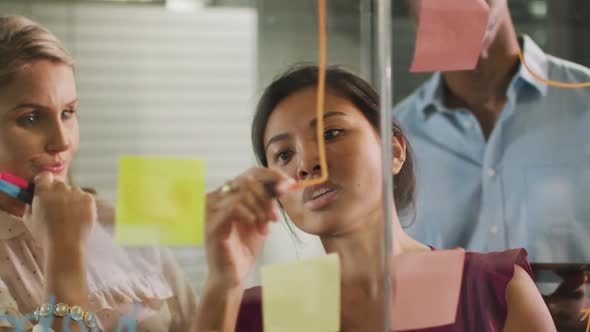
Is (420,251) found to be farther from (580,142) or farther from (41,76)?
(41,76)

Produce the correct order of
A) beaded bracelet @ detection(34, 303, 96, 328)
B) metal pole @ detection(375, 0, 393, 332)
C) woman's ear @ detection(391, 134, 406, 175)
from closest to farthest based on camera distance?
beaded bracelet @ detection(34, 303, 96, 328) < metal pole @ detection(375, 0, 393, 332) < woman's ear @ detection(391, 134, 406, 175)

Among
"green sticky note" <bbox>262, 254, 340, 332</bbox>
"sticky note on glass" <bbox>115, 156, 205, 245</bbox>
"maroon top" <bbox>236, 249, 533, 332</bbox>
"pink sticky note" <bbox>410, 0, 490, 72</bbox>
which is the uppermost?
"pink sticky note" <bbox>410, 0, 490, 72</bbox>

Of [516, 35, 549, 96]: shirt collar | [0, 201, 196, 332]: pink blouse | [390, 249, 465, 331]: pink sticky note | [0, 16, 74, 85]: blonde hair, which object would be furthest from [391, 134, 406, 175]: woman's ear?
[0, 16, 74, 85]: blonde hair

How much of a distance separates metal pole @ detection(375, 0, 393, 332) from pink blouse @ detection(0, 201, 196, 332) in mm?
317

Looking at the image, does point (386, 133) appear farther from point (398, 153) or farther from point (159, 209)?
point (159, 209)

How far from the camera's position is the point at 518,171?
1333mm

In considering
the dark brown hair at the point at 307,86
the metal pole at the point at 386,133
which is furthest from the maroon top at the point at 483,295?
the dark brown hair at the point at 307,86

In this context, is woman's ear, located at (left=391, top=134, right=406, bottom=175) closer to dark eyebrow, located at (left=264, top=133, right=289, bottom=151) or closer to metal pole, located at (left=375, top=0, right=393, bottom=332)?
metal pole, located at (left=375, top=0, right=393, bottom=332)

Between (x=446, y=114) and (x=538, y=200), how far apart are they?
240 millimetres

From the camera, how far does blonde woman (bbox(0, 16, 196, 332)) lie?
104cm

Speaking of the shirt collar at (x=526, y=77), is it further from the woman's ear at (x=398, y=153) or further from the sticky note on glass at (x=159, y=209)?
the sticky note on glass at (x=159, y=209)

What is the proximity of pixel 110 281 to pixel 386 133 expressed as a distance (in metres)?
0.50

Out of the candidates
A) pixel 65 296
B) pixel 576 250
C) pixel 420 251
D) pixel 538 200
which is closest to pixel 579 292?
pixel 576 250

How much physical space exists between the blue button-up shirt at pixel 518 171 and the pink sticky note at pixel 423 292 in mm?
106
